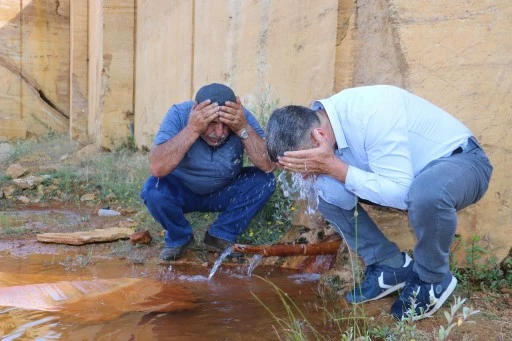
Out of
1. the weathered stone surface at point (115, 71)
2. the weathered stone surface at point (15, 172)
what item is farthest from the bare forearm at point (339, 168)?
the weathered stone surface at point (115, 71)

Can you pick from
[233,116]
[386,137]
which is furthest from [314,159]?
[233,116]

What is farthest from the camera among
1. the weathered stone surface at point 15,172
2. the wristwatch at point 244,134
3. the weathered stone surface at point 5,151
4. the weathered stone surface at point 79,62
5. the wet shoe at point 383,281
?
the weathered stone surface at point 79,62

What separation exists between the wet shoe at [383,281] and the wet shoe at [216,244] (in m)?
1.10

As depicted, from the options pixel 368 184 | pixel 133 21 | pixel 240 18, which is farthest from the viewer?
pixel 133 21

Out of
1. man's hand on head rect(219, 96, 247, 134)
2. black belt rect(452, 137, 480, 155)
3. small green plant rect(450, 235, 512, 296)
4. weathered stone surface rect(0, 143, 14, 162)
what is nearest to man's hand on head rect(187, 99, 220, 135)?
man's hand on head rect(219, 96, 247, 134)

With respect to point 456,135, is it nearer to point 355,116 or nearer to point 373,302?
point 355,116

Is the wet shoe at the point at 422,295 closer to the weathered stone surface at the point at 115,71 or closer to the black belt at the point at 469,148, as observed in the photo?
the black belt at the point at 469,148

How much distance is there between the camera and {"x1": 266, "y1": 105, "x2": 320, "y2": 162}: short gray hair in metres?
2.37

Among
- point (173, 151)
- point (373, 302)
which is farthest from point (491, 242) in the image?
point (173, 151)

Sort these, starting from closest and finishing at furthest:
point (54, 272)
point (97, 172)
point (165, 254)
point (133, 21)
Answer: point (54, 272) → point (165, 254) → point (97, 172) → point (133, 21)

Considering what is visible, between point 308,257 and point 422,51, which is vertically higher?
point 422,51

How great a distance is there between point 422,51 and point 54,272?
8.24 feet

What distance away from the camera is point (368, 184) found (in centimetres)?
232

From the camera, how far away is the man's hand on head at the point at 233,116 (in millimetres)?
3215
